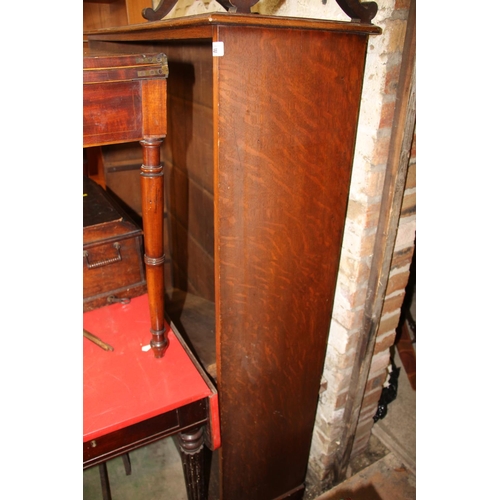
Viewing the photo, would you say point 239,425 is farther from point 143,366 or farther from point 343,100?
point 343,100

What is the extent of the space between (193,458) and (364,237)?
82 cm

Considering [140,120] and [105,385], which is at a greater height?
[140,120]

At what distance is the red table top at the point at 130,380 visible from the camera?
106 cm

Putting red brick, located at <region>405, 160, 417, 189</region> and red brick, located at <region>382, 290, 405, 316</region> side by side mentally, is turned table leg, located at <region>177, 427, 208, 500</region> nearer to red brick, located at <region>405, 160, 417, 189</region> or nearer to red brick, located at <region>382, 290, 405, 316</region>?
red brick, located at <region>382, 290, 405, 316</region>

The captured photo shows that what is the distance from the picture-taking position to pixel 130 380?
3.80 ft

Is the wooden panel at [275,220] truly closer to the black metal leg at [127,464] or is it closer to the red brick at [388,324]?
the red brick at [388,324]

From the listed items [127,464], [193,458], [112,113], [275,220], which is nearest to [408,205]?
[275,220]

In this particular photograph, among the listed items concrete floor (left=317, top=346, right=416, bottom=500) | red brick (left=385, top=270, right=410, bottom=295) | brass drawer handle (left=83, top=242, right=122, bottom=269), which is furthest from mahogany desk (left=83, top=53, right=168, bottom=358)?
concrete floor (left=317, top=346, right=416, bottom=500)

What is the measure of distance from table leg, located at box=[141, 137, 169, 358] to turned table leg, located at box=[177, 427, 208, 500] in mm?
247

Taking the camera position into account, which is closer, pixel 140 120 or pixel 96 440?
pixel 140 120

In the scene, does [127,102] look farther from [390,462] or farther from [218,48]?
[390,462]
